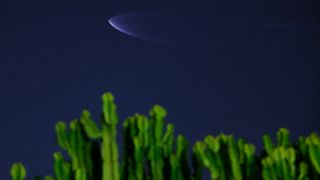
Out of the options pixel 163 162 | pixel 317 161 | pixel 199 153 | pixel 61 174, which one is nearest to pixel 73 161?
pixel 61 174

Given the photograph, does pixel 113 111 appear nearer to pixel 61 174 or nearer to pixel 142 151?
pixel 142 151

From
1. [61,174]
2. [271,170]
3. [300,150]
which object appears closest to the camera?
[271,170]

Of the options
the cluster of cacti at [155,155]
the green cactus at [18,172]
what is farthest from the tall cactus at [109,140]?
the green cactus at [18,172]

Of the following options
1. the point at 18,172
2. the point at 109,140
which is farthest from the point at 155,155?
the point at 18,172

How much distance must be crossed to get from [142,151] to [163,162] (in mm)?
101

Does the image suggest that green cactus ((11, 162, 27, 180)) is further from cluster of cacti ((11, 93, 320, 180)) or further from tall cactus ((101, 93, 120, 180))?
tall cactus ((101, 93, 120, 180))

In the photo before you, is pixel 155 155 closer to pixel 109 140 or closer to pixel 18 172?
pixel 109 140

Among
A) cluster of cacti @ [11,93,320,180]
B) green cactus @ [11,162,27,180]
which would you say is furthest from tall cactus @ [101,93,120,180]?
green cactus @ [11,162,27,180]

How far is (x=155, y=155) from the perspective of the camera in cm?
163

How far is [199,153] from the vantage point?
1.59m

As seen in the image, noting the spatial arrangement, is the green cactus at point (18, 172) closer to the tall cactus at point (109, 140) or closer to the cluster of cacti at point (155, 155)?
the cluster of cacti at point (155, 155)

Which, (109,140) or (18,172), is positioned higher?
(109,140)

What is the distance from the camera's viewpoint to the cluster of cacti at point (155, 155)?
159 centimetres

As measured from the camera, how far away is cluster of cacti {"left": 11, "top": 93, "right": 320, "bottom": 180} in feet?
5.21
